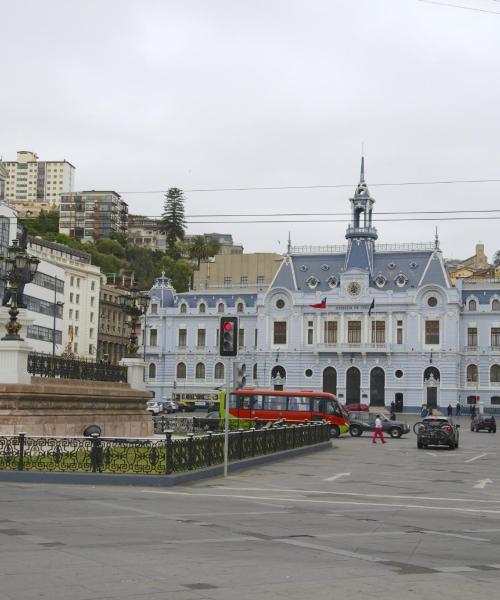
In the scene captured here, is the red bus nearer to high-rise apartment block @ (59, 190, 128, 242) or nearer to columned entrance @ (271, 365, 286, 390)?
columned entrance @ (271, 365, 286, 390)

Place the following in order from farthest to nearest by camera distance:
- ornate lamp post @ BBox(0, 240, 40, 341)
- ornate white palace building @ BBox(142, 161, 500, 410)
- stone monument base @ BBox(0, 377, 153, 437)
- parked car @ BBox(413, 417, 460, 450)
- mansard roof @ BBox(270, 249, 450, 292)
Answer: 1. mansard roof @ BBox(270, 249, 450, 292)
2. ornate white palace building @ BBox(142, 161, 500, 410)
3. parked car @ BBox(413, 417, 460, 450)
4. ornate lamp post @ BBox(0, 240, 40, 341)
5. stone monument base @ BBox(0, 377, 153, 437)

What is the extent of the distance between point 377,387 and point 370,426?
4237 centimetres

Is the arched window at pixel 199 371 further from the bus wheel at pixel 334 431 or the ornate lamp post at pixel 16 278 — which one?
the ornate lamp post at pixel 16 278

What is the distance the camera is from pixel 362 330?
330 feet

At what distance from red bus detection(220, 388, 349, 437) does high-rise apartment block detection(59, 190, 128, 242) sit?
402 ft

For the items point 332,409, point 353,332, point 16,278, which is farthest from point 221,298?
point 16,278

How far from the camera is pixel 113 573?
9.87 m

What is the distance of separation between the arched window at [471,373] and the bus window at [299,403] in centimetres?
4408

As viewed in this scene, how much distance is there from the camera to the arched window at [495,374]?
97562 millimetres

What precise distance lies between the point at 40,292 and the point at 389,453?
60.4 metres

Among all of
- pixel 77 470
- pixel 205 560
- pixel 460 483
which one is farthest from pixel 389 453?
pixel 205 560

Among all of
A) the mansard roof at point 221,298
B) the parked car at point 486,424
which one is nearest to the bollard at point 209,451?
the parked car at point 486,424

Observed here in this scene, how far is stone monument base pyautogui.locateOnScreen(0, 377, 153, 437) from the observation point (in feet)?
89.0

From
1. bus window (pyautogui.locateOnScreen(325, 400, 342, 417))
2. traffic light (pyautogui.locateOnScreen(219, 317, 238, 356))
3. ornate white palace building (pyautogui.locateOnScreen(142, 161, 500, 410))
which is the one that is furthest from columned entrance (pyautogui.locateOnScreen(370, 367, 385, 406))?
traffic light (pyautogui.locateOnScreen(219, 317, 238, 356))
